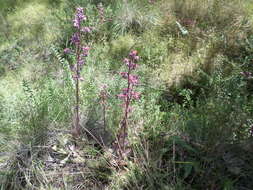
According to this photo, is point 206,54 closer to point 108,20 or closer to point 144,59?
point 144,59

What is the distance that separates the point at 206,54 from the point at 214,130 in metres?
1.76

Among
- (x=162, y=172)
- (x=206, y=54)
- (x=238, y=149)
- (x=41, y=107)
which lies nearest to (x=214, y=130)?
(x=238, y=149)

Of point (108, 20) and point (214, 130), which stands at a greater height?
point (108, 20)

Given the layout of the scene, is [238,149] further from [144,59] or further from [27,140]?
[144,59]

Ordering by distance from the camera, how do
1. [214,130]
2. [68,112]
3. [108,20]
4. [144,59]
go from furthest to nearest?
[108,20] → [144,59] → [68,112] → [214,130]

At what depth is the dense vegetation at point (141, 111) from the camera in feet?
6.15

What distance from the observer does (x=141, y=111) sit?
96.0 inches

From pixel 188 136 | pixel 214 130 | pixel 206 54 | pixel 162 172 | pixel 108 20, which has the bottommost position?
pixel 162 172

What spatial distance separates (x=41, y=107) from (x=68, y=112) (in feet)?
0.83

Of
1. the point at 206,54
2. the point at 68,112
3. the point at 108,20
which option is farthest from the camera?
the point at 108,20

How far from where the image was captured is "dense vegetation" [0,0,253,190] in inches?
73.8

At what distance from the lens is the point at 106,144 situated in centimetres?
222

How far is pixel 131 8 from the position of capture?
4281 mm

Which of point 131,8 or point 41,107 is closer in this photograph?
point 41,107
